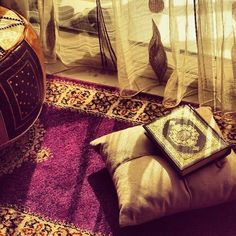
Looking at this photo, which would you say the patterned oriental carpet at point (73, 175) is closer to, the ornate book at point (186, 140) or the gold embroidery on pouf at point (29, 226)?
the gold embroidery on pouf at point (29, 226)

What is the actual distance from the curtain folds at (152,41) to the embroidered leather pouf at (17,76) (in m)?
0.30

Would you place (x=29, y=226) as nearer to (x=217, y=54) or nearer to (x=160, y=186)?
(x=160, y=186)

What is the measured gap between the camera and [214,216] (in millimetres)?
1417

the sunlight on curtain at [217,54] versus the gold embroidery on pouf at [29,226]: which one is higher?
the sunlight on curtain at [217,54]

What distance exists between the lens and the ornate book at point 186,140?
1.35 m

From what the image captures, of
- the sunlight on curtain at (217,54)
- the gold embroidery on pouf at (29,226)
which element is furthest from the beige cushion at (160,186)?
the sunlight on curtain at (217,54)

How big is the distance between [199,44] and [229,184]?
46 centimetres

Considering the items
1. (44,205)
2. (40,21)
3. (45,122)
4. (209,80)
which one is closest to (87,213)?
(44,205)

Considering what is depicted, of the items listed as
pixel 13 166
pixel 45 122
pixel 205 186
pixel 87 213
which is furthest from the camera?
pixel 45 122

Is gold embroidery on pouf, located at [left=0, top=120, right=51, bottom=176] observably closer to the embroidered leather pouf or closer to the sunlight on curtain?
the embroidered leather pouf

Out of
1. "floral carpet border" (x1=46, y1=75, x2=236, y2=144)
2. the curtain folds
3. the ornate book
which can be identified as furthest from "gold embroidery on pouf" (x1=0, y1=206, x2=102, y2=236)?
the curtain folds

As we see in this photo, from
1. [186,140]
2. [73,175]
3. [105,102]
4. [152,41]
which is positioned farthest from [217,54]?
[73,175]

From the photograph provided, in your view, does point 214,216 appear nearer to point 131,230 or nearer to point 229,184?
point 229,184

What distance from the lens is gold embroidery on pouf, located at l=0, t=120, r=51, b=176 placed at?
1582 millimetres
